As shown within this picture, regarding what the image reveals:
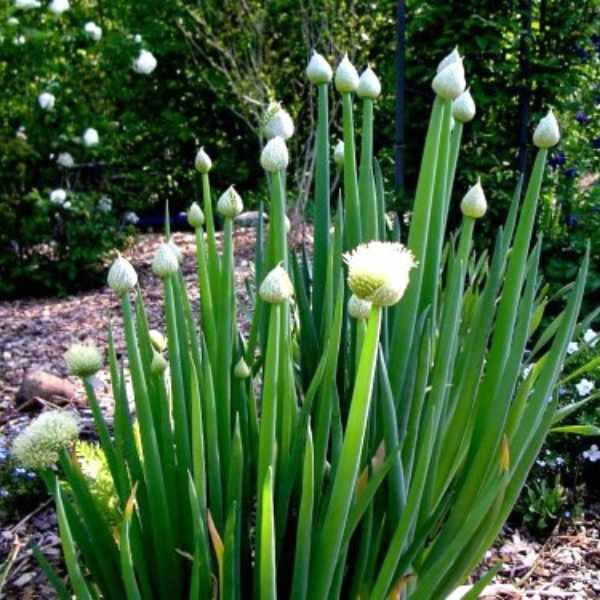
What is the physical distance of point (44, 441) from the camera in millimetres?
1214

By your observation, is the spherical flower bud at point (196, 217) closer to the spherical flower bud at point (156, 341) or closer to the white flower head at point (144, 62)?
the spherical flower bud at point (156, 341)

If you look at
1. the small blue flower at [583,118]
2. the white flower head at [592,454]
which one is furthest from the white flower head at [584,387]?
the small blue flower at [583,118]

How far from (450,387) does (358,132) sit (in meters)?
4.43

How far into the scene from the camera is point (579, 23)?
403cm

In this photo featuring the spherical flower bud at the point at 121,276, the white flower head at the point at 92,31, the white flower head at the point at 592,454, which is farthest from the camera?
the white flower head at the point at 92,31

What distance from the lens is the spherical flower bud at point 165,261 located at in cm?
119

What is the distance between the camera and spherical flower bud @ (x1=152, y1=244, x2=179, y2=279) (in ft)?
3.89

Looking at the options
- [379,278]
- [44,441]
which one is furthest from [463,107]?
[44,441]

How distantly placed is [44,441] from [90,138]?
416 centimetres

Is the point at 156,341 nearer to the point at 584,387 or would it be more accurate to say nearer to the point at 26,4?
the point at 584,387

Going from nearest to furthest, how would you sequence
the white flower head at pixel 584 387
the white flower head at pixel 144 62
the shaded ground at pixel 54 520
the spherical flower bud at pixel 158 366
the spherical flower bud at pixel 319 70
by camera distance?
1. the spherical flower bud at pixel 158 366
2. the spherical flower bud at pixel 319 70
3. the shaded ground at pixel 54 520
4. the white flower head at pixel 584 387
5. the white flower head at pixel 144 62

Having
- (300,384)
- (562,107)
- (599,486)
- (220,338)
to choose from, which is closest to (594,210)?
(562,107)

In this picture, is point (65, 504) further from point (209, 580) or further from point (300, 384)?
point (300, 384)

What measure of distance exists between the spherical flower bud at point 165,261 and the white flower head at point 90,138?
13.6ft
